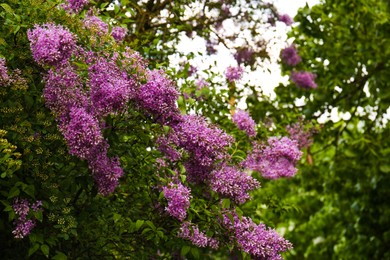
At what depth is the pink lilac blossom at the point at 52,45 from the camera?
3523 millimetres

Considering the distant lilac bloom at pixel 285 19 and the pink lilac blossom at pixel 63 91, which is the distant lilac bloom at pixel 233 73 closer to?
the distant lilac bloom at pixel 285 19

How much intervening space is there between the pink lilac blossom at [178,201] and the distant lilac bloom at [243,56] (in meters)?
3.43

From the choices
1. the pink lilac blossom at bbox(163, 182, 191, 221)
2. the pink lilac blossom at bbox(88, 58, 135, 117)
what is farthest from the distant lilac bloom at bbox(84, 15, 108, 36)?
the pink lilac blossom at bbox(163, 182, 191, 221)

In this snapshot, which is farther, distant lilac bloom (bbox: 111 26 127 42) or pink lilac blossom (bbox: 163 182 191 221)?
distant lilac bloom (bbox: 111 26 127 42)

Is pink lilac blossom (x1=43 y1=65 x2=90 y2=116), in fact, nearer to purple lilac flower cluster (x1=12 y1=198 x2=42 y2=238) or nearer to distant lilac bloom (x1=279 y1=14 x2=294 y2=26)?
purple lilac flower cluster (x1=12 y1=198 x2=42 y2=238)

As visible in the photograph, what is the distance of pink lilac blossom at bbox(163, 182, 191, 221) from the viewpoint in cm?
398

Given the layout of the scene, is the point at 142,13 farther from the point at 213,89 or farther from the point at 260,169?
the point at 260,169

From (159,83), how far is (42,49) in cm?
66

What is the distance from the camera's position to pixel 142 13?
6.81 metres

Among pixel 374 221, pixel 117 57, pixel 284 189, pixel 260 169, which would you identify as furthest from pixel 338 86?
pixel 284 189

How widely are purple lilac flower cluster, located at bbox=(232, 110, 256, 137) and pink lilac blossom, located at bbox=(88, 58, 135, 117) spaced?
1719mm

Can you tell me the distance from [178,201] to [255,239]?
59 centimetres

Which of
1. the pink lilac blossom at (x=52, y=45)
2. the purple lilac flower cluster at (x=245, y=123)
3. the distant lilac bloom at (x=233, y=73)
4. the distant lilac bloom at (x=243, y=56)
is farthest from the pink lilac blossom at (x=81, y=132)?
the distant lilac bloom at (x=243, y=56)

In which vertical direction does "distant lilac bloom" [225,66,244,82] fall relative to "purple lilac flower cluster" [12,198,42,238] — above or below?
above
